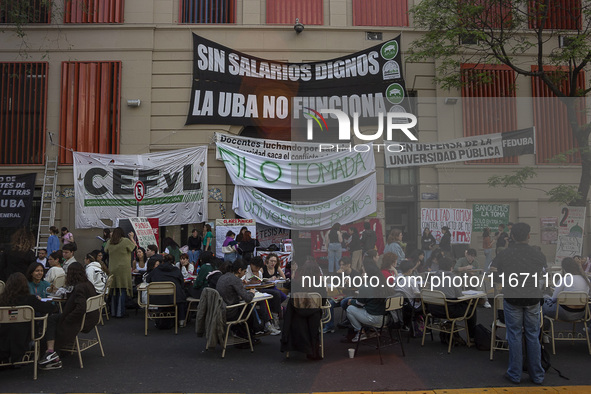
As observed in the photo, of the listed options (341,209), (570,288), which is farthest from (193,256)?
(570,288)

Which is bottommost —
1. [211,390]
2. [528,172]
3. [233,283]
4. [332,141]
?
[211,390]

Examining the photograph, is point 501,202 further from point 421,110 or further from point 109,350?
point 109,350

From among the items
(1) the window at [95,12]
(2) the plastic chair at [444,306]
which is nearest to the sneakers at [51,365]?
(2) the plastic chair at [444,306]

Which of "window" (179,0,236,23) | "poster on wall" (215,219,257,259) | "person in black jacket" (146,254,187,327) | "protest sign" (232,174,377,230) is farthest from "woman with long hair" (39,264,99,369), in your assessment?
"window" (179,0,236,23)

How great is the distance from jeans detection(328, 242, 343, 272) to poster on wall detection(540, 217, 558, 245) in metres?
2.69

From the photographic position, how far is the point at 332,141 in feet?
18.1

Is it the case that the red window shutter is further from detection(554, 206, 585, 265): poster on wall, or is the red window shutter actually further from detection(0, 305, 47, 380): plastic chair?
detection(0, 305, 47, 380): plastic chair

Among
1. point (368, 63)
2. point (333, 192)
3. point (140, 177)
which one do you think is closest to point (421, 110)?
point (333, 192)

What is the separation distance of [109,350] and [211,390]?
8.11 feet

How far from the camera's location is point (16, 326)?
5.66 meters

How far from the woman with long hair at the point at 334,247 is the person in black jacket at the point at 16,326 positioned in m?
3.81

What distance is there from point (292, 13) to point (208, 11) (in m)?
2.92

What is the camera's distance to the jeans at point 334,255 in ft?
21.6

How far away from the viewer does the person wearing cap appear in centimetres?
555
